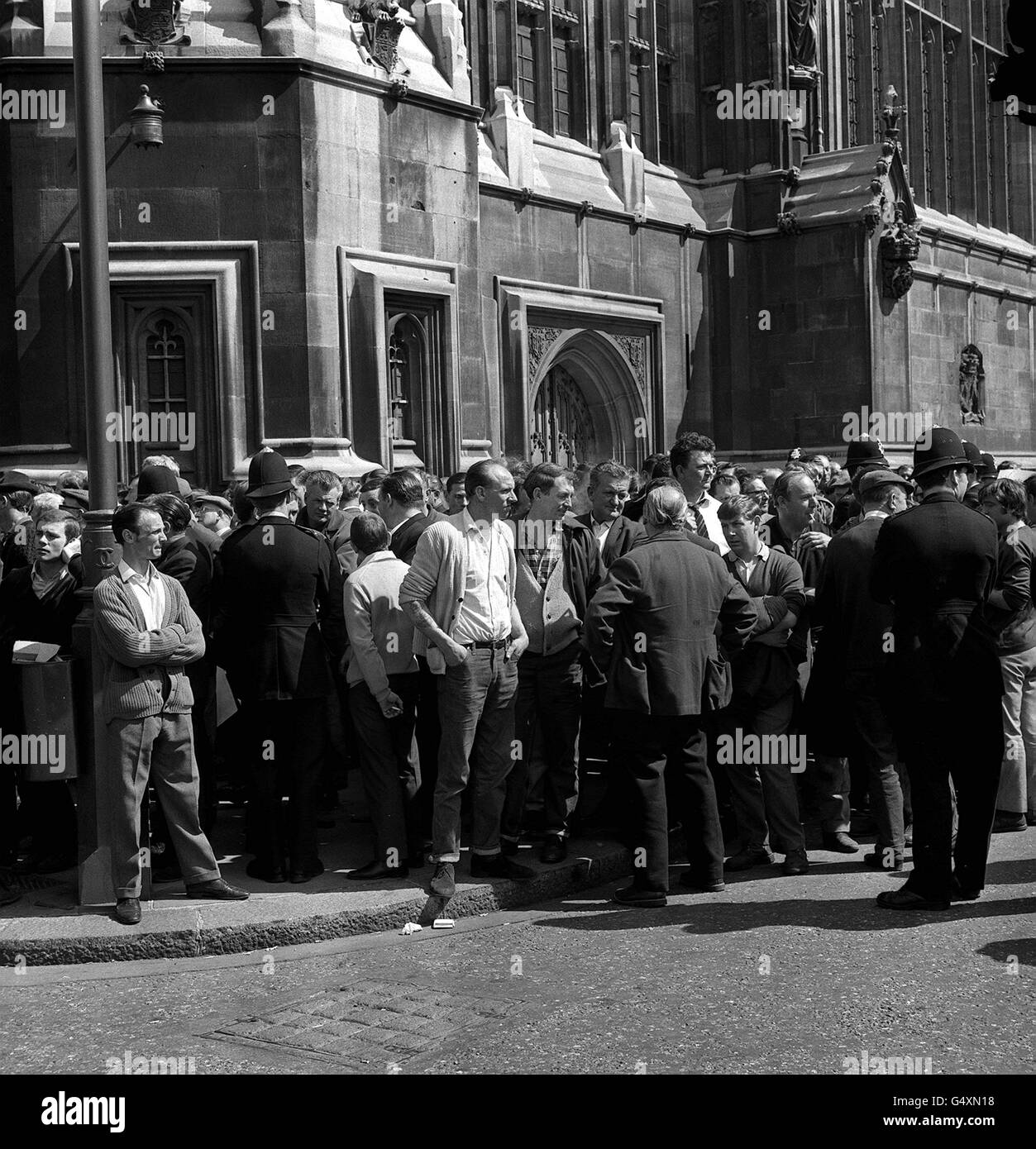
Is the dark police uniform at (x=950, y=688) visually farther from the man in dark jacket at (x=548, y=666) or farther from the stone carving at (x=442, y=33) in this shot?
the stone carving at (x=442, y=33)

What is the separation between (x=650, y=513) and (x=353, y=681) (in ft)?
5.75

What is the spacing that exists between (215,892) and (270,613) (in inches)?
54.8

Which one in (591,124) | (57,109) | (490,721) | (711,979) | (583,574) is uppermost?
(591,124)

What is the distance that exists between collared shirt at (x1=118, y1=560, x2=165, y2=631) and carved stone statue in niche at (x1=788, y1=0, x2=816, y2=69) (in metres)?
19.6

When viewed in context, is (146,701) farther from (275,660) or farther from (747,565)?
(747,565)

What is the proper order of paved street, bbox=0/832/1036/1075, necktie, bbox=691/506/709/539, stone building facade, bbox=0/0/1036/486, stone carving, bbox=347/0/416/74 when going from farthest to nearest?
stone carving, bbox=347/0/416/74 < stone building facade, bbox=0/0/1036/486 < necktie, bbox=691/506/709/539 < paved street, bbox=0/832/1036/1075

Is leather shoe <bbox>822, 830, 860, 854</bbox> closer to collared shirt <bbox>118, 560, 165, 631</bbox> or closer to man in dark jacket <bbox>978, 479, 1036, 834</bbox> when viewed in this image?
man in dark jacket <bbox>978, 479, 1036, 834</bbox>

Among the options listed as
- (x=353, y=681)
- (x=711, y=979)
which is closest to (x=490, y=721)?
(x=353, y=681)

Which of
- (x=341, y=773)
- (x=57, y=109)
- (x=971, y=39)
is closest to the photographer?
(x=341, y=773)

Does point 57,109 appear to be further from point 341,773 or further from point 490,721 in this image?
point 490,721

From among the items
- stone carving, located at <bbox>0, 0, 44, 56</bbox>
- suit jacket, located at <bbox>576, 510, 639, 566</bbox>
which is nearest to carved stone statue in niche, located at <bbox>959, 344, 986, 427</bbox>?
stone carving, located at <bbox>0, 0, 44, 56</bbox>

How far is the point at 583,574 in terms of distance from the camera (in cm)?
841

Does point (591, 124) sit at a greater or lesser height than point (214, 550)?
greater

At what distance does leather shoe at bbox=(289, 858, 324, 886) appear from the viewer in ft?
25.1
